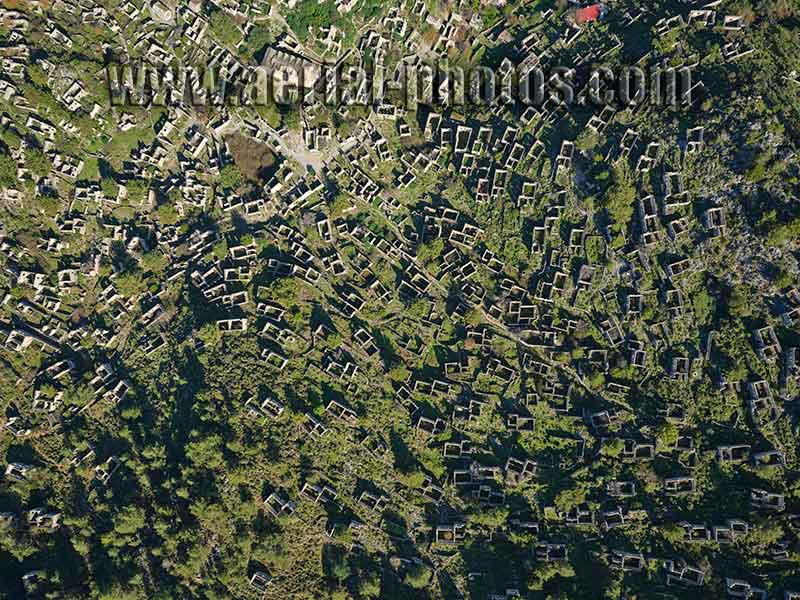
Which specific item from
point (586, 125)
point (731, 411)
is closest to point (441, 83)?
point (586, 125)

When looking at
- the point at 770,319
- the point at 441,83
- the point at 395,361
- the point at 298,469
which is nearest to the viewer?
the point at 770,319

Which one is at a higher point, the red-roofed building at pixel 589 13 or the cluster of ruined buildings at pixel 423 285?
the red-roofed building at pixel 589 13

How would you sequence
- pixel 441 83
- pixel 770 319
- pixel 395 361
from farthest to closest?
pixel 441 83 → pixel 395 361 → pixel 770 319

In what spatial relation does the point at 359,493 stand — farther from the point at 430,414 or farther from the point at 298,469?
the point at 430,414

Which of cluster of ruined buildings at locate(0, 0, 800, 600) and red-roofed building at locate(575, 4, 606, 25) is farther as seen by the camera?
red-roofed building at locate(575, 4, 606, 25)

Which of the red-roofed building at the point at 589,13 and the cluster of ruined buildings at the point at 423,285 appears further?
the red-roofed building at the point at 589,13

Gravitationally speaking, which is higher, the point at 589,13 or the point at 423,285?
the point at 589,13

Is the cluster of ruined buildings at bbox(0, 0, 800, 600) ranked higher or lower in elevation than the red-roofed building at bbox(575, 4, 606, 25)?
lower

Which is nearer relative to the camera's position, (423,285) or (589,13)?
(589,13)
